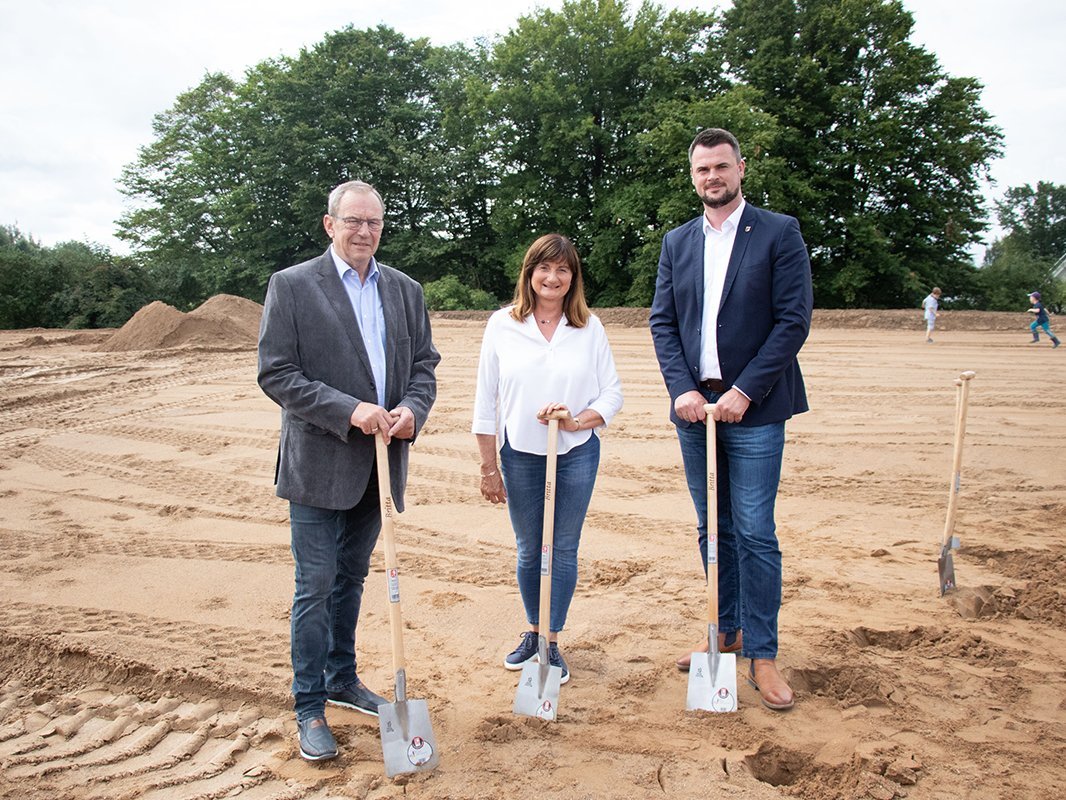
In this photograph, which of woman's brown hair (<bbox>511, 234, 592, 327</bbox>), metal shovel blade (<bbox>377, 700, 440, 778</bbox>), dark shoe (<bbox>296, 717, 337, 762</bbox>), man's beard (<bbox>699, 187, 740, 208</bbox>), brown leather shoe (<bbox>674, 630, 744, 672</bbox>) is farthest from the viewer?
brown leather shoe (<bbox>674, 630, 744, 672</bbox>)

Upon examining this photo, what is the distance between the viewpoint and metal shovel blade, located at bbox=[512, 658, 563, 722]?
11.2 feet

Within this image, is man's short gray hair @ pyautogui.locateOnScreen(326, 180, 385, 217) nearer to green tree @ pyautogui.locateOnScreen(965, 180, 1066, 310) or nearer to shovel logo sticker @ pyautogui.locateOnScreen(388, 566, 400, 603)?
shovel logo sticker @ pyautogui.locateOnScreen(388, 566, 400, 603)

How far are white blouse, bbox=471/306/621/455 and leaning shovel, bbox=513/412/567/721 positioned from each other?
0.14 m

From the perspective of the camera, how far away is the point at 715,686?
343 cm

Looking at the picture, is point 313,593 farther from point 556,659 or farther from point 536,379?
point 536,379

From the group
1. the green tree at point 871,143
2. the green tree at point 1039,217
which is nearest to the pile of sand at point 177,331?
the green tree at point 871,143

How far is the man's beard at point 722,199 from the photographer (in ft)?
11.5

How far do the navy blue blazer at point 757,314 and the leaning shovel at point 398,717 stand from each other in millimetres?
1340

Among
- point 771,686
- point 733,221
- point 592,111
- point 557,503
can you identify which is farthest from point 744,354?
point 592,111

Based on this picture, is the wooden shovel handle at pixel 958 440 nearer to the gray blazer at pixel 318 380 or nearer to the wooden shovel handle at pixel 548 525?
the wooden shovel handle at pixel 548 525

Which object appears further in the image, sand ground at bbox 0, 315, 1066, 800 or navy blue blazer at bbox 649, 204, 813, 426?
navy blue blazer at bbox 649, 204, 813, 426

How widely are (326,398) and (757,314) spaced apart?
182cm

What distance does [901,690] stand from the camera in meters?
3.61

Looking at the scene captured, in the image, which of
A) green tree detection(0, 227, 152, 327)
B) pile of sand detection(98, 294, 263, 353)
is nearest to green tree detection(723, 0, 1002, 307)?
pile of sand detection(98, 294, 263, 353)
